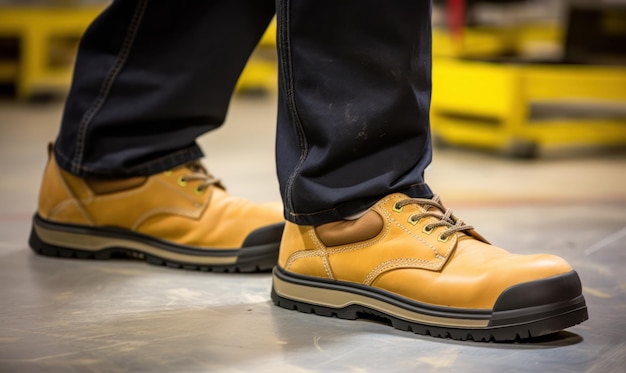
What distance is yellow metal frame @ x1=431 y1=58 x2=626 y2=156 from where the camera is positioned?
2.65 meters

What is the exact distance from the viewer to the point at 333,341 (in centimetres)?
106

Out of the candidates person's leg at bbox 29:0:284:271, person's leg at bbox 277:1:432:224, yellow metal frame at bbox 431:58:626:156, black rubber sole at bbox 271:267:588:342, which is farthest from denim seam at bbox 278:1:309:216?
yellow metal frame at bbox 431:58:626:156

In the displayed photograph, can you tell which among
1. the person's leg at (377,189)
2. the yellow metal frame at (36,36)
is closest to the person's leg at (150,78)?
the person's leg at (377,189)

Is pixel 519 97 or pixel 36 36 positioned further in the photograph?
pixel 36 36

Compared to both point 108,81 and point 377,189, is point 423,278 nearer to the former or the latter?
point 377,189

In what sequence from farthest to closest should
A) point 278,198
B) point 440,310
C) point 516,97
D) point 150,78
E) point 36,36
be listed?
point 36,36 → point 516,97 → point 278,198 → point 150,78 → point 440,310

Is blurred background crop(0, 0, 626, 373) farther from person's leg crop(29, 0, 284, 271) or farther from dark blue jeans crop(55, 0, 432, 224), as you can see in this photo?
dark blue jeans crop(55, 0, 432, 224)

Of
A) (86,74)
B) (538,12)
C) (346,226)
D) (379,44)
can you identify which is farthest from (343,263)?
(538,12)

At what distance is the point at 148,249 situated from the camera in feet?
4.70

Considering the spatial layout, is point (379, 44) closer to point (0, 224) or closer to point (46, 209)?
point (46, 209)

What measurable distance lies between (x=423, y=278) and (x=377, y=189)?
0.12m

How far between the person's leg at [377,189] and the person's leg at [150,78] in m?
0.26

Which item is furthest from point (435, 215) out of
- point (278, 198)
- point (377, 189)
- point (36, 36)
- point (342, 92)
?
point (36, 36)

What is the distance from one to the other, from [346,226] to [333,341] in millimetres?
160
